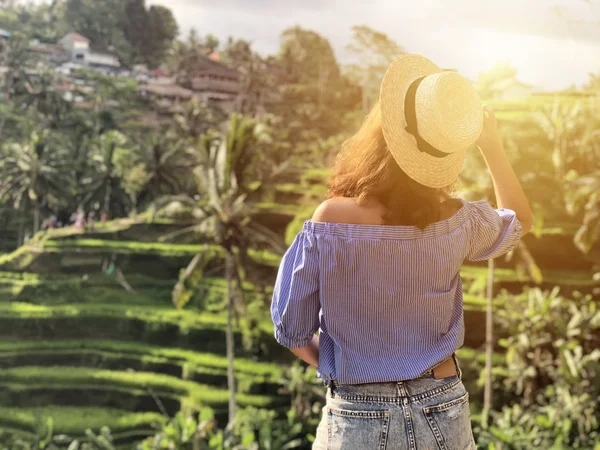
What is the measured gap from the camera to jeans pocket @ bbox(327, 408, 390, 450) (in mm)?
969

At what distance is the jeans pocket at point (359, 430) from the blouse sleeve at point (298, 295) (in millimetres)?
138

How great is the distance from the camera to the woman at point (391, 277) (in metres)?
0.98

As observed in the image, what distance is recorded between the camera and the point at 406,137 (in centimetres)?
101

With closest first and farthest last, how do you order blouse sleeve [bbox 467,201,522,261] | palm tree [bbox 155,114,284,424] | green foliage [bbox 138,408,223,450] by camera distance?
blouse sleeve [bbox 467,201,522,261]
green foliage [bbox 138,408,223,450]
palm tree [bbox 155,114,284,424]

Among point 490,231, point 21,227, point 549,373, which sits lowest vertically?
point 549,373

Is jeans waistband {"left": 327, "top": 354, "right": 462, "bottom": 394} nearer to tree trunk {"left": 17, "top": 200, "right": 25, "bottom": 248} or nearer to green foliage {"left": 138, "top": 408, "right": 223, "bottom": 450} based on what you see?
green foliage {"left": 138, "top": 408, "right": 223, "bottom": 450}

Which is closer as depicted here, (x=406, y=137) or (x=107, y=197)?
(x=406, y=137)

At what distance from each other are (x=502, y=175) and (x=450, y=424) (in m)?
0.45

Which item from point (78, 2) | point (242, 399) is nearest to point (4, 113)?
point (78, 2)

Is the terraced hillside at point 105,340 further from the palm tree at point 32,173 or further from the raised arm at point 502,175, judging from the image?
the raised arm at point 502,175

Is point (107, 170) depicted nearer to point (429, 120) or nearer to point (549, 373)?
point (549, 373)

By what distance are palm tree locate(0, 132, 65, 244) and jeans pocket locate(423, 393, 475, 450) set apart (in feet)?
18.1

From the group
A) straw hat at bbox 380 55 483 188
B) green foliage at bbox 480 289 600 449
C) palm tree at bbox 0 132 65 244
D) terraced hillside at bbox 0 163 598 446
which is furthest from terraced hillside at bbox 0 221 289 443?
straw hat at bbox 380 55 483 188

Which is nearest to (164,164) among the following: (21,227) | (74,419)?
(21,227)
